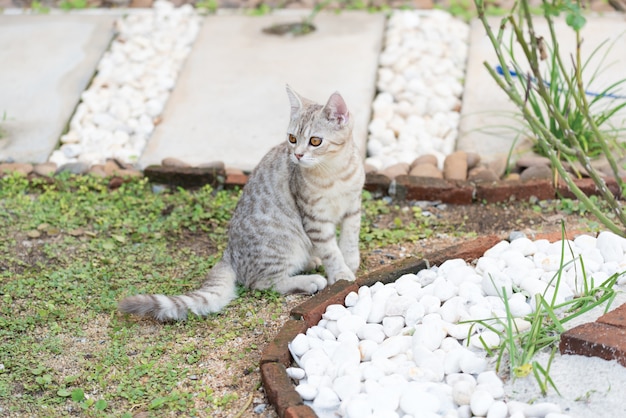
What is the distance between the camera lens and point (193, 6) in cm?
833

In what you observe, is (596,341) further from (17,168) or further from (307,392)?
(17,168)

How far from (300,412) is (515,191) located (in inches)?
103

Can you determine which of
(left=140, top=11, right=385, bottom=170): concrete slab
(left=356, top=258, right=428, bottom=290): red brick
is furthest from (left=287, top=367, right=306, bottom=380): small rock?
(left=140, top=11, right=385, bottom=170): concrete slab

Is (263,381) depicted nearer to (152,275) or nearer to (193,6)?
(152,275)

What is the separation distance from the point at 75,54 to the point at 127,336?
3793 mm

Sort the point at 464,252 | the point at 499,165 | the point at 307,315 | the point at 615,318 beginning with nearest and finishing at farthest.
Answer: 1. the point at 615,318
2. the point at 307,315
3. the point at 464,252
4. the point at 499,165

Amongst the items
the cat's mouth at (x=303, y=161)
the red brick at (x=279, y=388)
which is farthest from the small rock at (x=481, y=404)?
the cat's mouth at (x=303, y=161)

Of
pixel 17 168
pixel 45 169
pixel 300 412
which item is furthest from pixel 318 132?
pixel 17 168

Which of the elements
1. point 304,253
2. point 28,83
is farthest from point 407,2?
point 304,253

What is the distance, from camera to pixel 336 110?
14.7ft

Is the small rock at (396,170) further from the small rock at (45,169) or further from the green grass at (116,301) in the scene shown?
the small rock at (45,169)

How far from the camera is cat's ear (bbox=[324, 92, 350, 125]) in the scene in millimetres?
4438

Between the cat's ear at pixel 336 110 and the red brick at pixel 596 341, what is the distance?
1579 millimetres

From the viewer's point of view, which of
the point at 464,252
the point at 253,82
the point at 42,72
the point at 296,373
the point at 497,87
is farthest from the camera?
the point at 42,72
